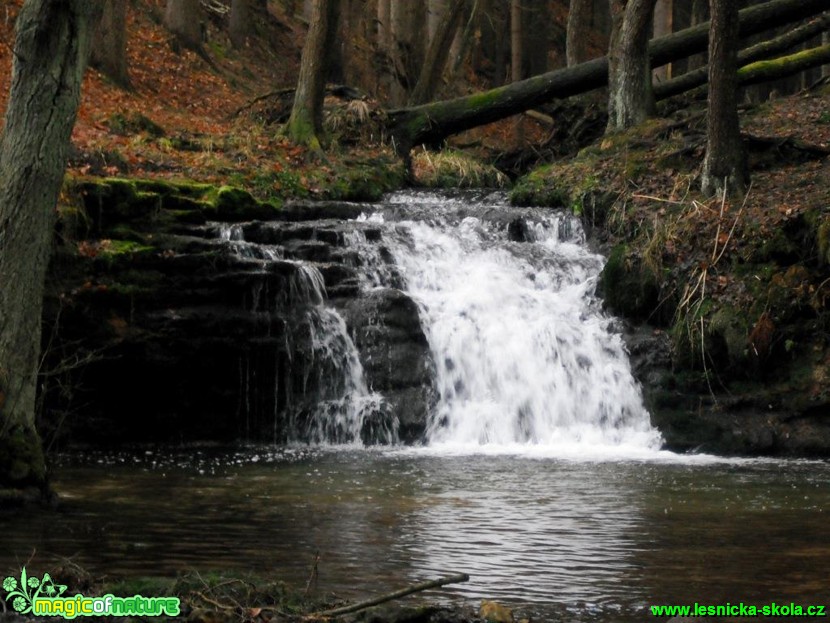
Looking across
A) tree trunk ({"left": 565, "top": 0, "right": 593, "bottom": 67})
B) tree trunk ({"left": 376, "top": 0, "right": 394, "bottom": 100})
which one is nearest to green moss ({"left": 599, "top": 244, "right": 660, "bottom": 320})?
tree trunk ({"left": 565, "top": 0, "right": 593, "bottom": 67})

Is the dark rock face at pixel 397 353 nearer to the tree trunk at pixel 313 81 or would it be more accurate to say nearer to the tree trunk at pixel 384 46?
the tree trunk at pixel 313 81

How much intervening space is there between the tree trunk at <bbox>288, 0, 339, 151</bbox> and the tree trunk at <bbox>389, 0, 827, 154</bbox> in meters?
2.10

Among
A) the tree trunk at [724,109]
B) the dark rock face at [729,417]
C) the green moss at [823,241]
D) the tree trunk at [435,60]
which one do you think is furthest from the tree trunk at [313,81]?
the green moss at [823,241]

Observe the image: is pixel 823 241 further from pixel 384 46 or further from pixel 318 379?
pixel 384 46

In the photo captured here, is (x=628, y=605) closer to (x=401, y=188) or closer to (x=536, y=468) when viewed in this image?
(x=536, y=468)

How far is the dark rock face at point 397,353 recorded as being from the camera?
14.0m

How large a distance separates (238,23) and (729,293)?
1935cm

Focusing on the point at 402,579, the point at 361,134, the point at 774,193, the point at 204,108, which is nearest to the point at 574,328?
the point at 774,193

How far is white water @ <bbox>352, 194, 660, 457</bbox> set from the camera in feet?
45.6

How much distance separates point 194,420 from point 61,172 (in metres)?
5.95

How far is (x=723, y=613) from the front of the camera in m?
5.53

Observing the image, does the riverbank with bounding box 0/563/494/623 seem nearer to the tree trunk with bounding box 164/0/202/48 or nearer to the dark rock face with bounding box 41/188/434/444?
the dark rock face with bounding box 41/188/434/444

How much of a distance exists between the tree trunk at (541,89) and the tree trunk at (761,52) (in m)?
0.51

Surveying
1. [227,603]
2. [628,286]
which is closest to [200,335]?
[628,286]
